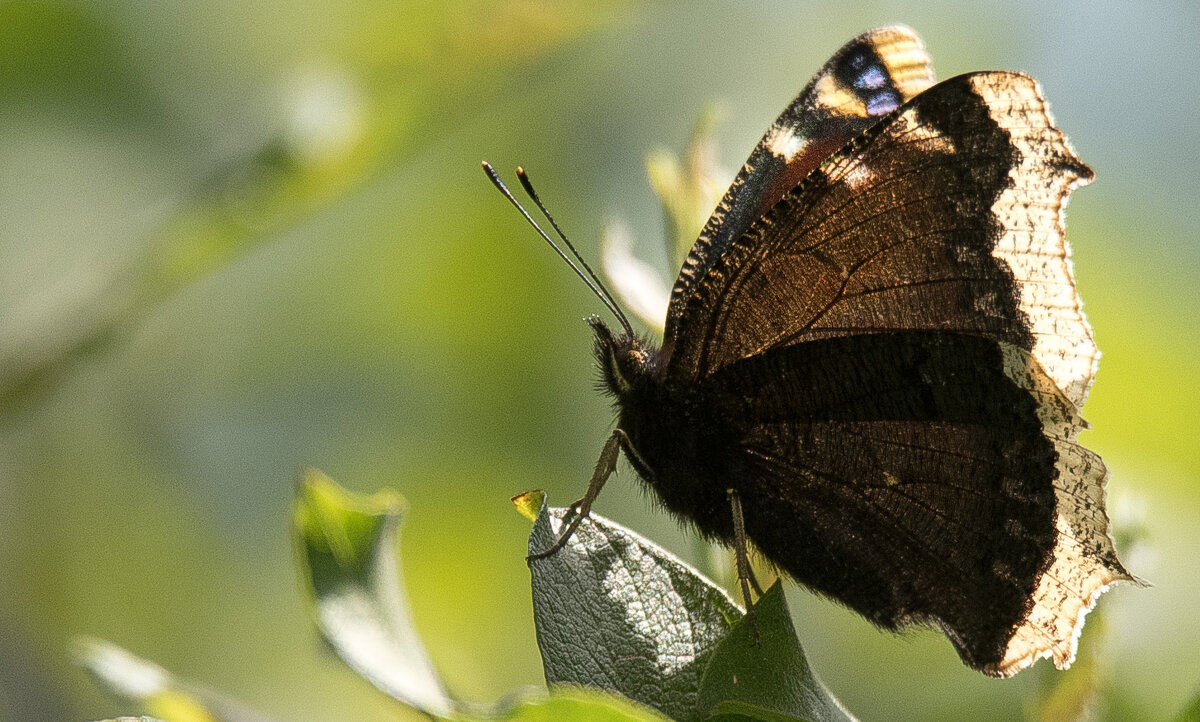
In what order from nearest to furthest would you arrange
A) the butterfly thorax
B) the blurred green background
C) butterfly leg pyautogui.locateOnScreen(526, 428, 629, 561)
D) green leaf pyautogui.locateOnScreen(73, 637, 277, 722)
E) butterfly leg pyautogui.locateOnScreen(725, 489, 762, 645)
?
butterfly leg pyautogui.locateOnScreen(526, 428, 629, 561) → green leaf pyautogui.locateOnScreen(73, 637, 277, 722) → butterfly leg pyautogui.locateOnScreen(725, 489, 762, 645) → the butterfly thorax → the blurred green background

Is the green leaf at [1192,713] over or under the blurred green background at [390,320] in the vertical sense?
under

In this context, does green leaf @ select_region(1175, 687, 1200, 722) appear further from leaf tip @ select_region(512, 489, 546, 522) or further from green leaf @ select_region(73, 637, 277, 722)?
green leaf @ select_region(73, 637, 277, 722)

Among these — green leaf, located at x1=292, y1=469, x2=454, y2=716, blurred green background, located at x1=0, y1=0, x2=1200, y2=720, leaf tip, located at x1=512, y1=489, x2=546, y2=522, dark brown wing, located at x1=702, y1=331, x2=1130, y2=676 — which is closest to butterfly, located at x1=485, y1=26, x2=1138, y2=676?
dark brown wing, located at x1=702, y1=331, x2=1130, y2=676

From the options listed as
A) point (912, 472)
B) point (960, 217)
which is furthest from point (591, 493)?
point (960, 217)

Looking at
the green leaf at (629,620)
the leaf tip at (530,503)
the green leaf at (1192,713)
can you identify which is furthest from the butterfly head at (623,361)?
the green leaf at (1192,713)

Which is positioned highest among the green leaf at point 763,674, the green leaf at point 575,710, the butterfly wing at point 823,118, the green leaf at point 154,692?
the butterfly wing at point 823,118

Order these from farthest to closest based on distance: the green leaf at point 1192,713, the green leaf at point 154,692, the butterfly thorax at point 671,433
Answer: the butterfly thorax at point 671,433
the green leaf at point 154,692
the green leaf at point 1192,713

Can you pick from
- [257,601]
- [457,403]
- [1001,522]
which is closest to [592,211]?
[457,403]

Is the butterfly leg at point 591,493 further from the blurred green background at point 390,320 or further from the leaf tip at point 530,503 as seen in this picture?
the blurred green background at point 390,320
